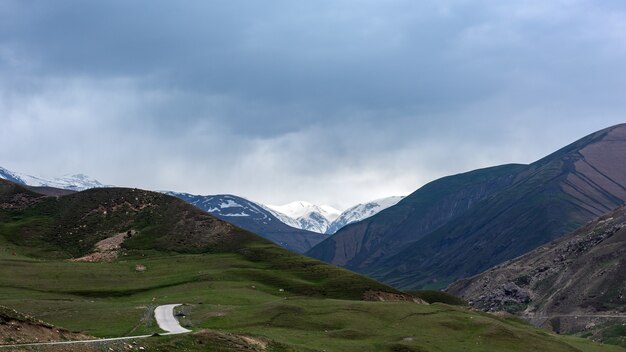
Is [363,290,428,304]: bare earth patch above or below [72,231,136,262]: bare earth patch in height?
below

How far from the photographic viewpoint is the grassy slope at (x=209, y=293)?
71938 millimetres

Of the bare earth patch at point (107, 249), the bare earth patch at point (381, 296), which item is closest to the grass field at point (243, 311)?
the bare earth patch at point (381, 296)

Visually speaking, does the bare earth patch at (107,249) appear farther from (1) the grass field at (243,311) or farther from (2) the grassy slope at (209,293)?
(1) the grass field at (243,311)

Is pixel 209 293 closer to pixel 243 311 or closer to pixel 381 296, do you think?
pixel 243 311

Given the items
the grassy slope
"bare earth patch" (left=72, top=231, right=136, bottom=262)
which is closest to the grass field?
the grassy slope

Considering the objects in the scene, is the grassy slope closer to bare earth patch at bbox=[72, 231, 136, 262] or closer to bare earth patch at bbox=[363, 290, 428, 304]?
bare earth patch at bbox=[363, 290, 428, 304]

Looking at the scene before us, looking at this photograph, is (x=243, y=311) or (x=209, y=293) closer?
(x=243, y=311)

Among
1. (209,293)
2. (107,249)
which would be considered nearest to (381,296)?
(209,293)

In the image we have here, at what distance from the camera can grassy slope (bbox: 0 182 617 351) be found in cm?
7194

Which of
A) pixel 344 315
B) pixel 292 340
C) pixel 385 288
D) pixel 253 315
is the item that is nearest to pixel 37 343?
pixel 292 340

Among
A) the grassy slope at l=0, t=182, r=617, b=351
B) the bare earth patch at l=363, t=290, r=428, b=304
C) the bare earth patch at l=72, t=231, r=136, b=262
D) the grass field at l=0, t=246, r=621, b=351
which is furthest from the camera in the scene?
the bare earth patch at l=72, t=231, r=136, b=262

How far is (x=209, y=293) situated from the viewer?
324 ft

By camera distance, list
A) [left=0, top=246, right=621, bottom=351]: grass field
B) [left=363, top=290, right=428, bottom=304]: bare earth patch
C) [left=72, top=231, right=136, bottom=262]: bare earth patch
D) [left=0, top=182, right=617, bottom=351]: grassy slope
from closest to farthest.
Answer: [left=0, top=246, right=621, bottom=351]: grass field < [left=0, top=182, right=617, bottom=351]: grassy slope < [left=363, top=290, right=428, bottom=304]: bare earth patch < [left=72, top=231, right=136, bottom=262]: bare earth patch

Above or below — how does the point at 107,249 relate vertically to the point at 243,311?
above
